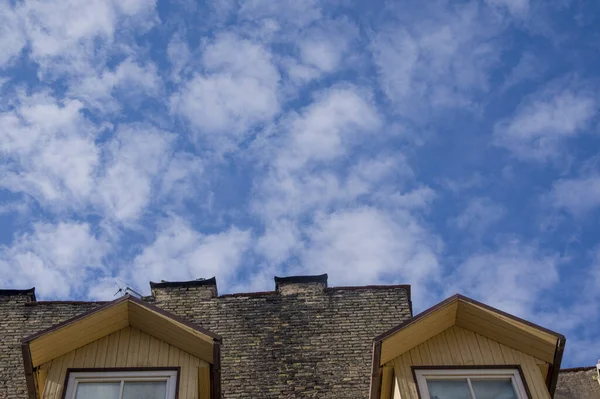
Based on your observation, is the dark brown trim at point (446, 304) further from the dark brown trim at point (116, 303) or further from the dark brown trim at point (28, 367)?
the dark brown trim at point (28, 367)

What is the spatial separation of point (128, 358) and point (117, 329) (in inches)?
27.8

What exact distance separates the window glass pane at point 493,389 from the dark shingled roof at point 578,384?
16.5 feet

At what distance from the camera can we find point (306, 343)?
1600 centimetres

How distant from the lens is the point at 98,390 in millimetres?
11422

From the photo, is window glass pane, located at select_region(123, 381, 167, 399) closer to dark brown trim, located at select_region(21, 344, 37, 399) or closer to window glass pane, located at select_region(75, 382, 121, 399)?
window glass pane, located at select_region(75, 382, 121, 399)

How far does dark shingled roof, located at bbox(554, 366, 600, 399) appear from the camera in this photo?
1587 cm

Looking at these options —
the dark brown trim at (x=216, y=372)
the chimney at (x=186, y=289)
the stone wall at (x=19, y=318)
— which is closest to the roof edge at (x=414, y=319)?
the dark brown trim at (x=216, y=372)

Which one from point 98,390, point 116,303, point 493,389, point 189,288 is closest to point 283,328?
point 189,288

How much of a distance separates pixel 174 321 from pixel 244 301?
5.33 metres

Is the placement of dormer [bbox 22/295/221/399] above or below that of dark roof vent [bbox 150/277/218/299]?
below

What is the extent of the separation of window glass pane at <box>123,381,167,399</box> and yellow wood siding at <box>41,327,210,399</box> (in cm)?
29

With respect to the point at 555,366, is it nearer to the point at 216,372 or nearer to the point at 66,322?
the point at 216,372

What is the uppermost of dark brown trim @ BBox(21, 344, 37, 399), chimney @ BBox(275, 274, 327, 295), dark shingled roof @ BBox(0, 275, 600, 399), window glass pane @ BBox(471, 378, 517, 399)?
chimney @ BBox(275, 274, 327, 295)

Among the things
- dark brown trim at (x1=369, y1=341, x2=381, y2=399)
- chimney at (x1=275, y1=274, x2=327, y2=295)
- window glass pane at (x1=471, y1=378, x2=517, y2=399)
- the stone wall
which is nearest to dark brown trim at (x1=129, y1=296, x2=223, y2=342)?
dark brown trim at (x1=369, y1=341, x2=381, y2=399)
